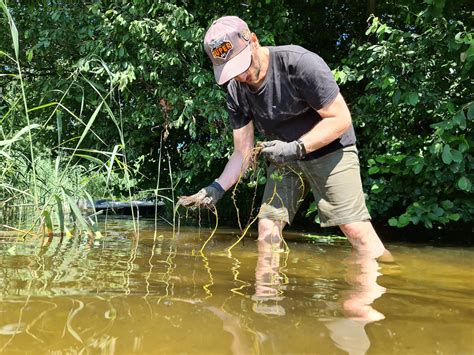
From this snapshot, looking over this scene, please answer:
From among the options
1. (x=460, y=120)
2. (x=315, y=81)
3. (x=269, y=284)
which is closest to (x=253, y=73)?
(x=315, y=81)

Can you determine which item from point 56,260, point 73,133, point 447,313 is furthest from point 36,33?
point 447,313

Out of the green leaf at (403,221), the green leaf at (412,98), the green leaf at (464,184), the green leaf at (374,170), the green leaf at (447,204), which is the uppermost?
the green leaf at (412,98)

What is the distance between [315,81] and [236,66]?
42 centimetres

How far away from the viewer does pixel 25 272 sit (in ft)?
6.63

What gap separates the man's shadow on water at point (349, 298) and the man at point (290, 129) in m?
0.36

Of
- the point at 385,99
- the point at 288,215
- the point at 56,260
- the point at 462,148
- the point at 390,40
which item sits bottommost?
the point at 56,260

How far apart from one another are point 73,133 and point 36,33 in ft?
4.64

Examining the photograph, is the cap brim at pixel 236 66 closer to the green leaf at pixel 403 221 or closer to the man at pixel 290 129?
the man at pixel 290 129

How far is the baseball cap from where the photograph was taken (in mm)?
2502

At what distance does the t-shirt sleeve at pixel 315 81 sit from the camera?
255cm

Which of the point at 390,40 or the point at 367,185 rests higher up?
the point at 390,40

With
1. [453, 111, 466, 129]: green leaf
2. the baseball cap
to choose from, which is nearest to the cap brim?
the baseball cap

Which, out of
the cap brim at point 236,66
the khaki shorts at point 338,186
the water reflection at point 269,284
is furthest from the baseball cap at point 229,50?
the water reflection at point 269,284

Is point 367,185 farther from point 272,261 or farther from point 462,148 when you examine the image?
point 272,261
